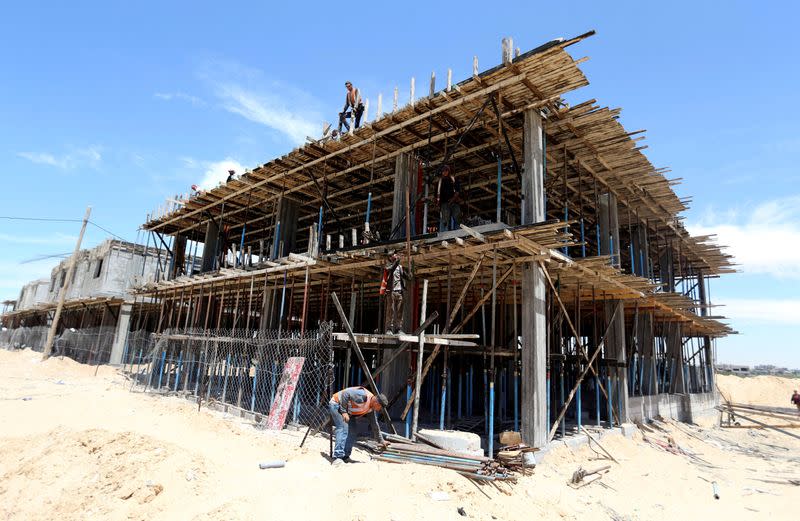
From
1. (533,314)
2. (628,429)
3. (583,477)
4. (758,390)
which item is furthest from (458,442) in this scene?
(758,390)

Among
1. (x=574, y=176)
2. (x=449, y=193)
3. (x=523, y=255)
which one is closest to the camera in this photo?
(x=523, y=255)

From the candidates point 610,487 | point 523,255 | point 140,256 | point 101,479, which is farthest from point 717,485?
point 140,256

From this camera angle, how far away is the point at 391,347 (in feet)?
38.8

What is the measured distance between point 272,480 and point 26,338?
3806 centimetres

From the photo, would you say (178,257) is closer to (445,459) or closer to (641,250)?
(445,459)

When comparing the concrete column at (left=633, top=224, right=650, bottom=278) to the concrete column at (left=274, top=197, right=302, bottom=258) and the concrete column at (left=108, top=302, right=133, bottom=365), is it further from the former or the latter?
the concrete column at (left=108, top=302, right=133, bottom=365)

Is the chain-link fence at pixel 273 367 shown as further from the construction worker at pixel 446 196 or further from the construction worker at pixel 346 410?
the construction worker at pixel 446 196

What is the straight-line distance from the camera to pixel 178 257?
77.7 feet

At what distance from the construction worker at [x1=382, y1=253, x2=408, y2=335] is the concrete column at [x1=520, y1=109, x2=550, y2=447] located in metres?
2.70

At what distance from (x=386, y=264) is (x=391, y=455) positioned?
13.3 ft

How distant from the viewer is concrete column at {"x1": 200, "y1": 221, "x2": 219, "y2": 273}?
21.0 metres

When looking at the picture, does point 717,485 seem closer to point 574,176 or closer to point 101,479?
point 574,176

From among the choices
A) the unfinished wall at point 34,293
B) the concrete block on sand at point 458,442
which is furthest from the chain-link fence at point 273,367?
the unfinished wall at point 34,293

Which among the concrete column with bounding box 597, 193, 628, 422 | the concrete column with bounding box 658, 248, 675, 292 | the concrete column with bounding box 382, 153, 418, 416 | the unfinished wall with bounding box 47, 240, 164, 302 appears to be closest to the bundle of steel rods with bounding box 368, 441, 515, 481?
the concrete column with bounding box 382, 153, 418, 416
